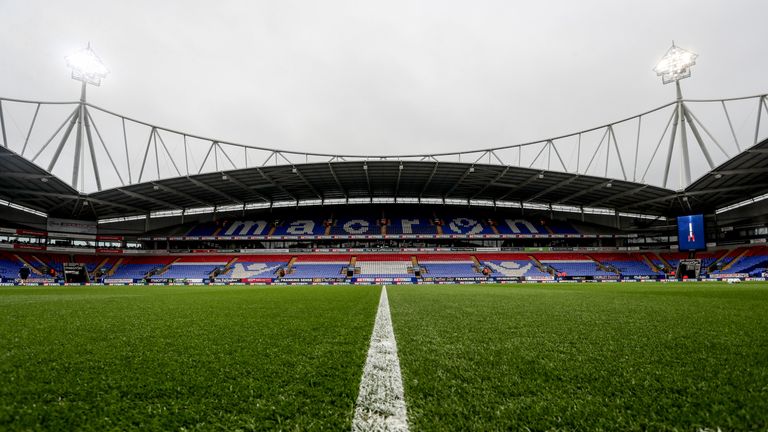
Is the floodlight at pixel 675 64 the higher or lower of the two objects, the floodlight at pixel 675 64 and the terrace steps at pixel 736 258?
the higher

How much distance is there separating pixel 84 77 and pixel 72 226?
1554cm

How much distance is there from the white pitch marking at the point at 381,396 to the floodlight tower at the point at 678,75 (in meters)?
36.3

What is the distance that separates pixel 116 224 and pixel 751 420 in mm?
49236

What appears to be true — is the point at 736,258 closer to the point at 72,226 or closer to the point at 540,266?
the point at 540,266

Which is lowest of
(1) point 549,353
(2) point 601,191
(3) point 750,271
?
(3) point 750,271

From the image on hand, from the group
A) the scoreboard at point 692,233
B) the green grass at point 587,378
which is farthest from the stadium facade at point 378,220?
the green grass at point 587,378

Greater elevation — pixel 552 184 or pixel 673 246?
pixel 552 184

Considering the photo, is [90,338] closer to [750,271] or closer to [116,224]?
[750,271]

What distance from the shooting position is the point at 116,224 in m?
38.4

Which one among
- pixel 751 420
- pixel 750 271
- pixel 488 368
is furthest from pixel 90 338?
pixel 750 271

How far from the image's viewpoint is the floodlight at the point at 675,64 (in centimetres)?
2964

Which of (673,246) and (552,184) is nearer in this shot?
(552,184)

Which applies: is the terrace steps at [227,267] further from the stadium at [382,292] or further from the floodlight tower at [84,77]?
the floodlight tower at [84,77]

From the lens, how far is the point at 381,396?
1.53 m
